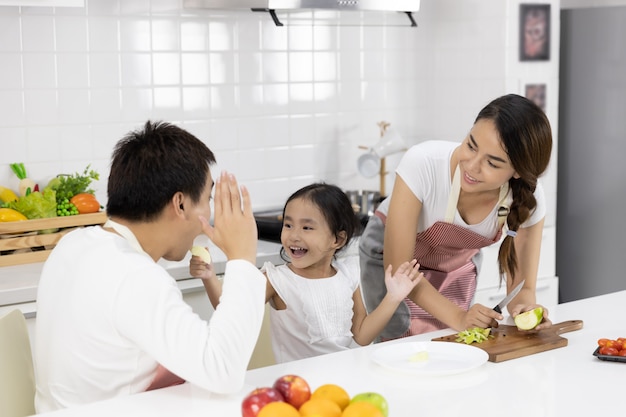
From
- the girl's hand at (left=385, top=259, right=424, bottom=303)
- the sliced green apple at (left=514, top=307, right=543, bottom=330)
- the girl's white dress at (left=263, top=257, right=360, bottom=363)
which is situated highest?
the girl's hand at (left=385, top=259, right=424, bottom=303)

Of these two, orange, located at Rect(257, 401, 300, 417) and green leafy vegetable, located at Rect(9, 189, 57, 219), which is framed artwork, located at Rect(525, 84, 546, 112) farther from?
orange, located at Rect(257, 401, 300, 417)

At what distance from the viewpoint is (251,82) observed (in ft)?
12.1

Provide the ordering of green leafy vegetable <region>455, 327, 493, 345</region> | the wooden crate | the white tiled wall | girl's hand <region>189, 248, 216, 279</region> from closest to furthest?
green leafy vegetable <region>455, 327, 493, 345</region> → girl's hand <region>189, 248, 216, 279</region> → the wooden crate → the white tiled wall

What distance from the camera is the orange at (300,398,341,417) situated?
1312 millimetres

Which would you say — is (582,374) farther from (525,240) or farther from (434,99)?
(434,99)

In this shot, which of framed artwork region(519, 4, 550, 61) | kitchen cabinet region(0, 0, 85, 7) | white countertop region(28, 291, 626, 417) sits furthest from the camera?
framed artwork region(519, 4, 550, 61)

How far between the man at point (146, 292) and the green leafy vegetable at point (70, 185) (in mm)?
1472

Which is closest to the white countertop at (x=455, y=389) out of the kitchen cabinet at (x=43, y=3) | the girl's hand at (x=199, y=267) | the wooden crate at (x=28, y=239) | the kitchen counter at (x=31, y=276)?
the girl's hand at (x=199, y=267)

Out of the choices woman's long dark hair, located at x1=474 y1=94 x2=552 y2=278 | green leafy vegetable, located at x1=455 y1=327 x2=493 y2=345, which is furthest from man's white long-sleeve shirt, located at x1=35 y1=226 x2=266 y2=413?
woman's long dark hair, located at x1=474 y1=94 x2=552 y2=278

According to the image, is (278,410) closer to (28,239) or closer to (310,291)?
(310,291)

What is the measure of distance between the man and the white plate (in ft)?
0.97

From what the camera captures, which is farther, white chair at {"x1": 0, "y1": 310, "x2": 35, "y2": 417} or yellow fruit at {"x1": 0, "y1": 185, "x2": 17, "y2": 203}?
yellow fruit at {"x1": 0, "y1": 185, "x2": 17, "y2": 203}

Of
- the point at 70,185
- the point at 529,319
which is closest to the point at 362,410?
the point at 529,319

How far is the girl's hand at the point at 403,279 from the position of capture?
6.86 feet
